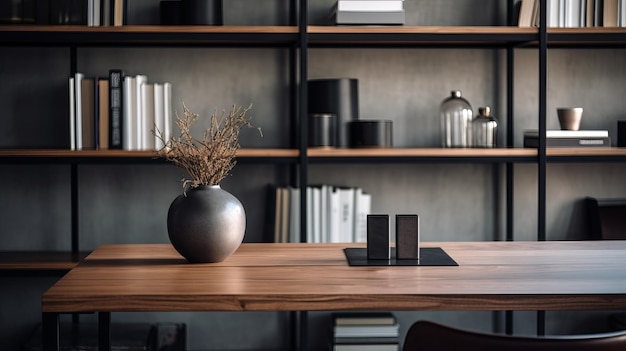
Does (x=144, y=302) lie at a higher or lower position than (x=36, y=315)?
higher

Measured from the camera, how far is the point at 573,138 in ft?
10.6

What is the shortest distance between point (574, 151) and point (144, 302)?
2055 millimetres

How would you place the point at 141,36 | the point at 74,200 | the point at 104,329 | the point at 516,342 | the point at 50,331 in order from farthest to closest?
the point at 74,200
the point at 141,36
the point at 104,329
the point at 50,331
the point at 516,342

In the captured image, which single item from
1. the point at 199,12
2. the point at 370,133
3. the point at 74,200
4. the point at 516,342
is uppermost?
the point at 199,12

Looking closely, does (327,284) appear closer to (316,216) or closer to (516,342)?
(516,342)

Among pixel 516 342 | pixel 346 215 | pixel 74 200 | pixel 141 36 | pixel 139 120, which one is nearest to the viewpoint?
pixel 516 342

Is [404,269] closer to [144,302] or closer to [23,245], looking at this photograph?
[144,302]

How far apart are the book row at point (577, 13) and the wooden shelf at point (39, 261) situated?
197cm

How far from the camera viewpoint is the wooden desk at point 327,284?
5.50ft

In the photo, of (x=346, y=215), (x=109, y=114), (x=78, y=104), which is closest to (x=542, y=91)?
(x=346, y=215)

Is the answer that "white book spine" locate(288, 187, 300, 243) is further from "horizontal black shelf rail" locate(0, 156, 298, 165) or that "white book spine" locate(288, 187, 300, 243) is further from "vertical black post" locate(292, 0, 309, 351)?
"horizontal black shelf rail" locate(0, 156, 298, 165)

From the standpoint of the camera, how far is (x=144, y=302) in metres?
1.67

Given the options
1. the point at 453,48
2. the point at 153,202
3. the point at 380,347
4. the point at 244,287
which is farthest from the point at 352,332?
the point at 244,287

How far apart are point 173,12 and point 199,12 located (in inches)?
4.8
